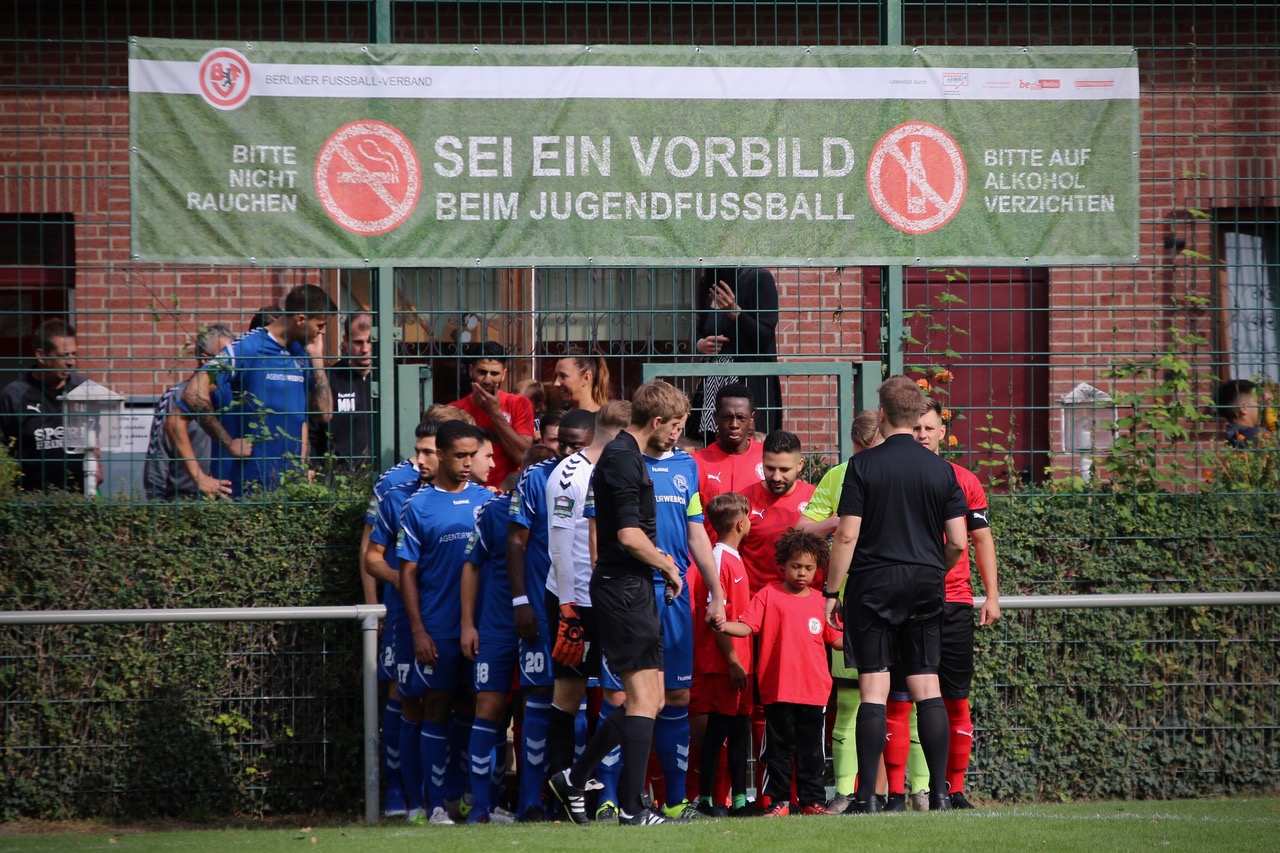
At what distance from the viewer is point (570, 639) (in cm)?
685

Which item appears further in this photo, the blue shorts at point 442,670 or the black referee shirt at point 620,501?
the blue shorts at point 442,670

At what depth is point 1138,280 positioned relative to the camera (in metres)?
9.47

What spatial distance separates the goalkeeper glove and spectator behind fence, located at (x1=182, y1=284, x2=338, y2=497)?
228 cm

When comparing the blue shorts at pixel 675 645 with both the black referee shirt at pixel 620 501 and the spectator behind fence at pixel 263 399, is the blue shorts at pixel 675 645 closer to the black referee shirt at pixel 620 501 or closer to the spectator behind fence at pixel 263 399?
the black referee shirt at pixel 620 501

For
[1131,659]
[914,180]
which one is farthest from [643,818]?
[914,180]

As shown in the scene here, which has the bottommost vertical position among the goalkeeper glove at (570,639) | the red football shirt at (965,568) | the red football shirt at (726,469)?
the goalkeeper glove at (570,639)

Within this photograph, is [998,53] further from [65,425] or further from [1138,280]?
[65,425]

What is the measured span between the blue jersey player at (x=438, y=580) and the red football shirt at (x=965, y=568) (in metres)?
2.53

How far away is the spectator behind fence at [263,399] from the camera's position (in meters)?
8.21

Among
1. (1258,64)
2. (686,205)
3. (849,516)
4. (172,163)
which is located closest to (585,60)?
(686,205)

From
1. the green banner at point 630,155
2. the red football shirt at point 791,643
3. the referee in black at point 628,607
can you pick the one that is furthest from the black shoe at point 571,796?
the green banner at point 630,155

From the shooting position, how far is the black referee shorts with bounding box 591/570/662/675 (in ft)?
21.5

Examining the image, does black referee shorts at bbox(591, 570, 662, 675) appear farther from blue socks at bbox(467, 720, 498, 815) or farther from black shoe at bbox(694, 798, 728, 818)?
black shoe at bbox(694, 798, 728, 818)

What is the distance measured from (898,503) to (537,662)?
6.68ft
